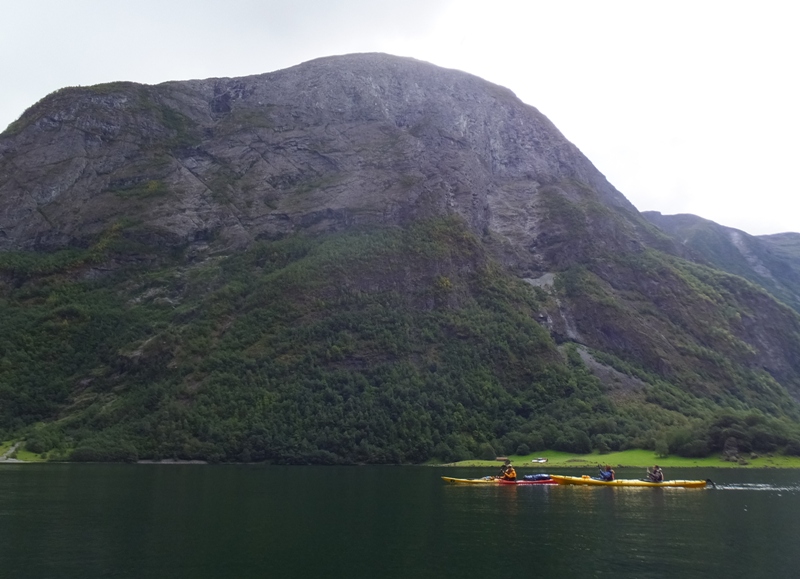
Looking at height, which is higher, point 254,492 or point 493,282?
point 493,282

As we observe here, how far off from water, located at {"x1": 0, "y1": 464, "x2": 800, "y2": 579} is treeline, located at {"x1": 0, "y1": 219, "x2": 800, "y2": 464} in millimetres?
61855

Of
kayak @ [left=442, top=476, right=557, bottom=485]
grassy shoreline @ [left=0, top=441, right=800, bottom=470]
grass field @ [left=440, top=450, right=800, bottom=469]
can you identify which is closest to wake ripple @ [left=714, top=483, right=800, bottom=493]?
kayak @ [left=442, top=476, right=557, bottom=485]

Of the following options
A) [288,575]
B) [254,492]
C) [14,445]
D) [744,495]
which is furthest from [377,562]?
[14,445]

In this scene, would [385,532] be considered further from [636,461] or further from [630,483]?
[636,461]

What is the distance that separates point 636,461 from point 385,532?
91.9m

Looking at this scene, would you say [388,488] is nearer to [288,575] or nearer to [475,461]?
[288,575]

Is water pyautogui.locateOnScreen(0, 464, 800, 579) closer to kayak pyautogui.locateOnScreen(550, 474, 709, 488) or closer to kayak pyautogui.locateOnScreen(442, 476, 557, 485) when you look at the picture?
kayak pyautogui.locateOnScreen(550, 474, 709, 488)

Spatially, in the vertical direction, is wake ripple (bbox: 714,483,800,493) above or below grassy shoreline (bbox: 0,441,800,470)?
below

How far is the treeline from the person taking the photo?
13450cm

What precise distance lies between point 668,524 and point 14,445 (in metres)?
126

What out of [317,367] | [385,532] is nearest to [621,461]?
[317,367]

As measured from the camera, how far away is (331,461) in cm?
13200

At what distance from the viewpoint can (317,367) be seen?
153000 millimetres

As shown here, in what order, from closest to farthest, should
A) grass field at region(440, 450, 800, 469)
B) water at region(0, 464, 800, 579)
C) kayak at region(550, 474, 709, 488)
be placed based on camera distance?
water at region(0, 464, 800, 579) < kayak at region(550, 474, 709, 488) < grass field at region(440, 450, 800, 469)
